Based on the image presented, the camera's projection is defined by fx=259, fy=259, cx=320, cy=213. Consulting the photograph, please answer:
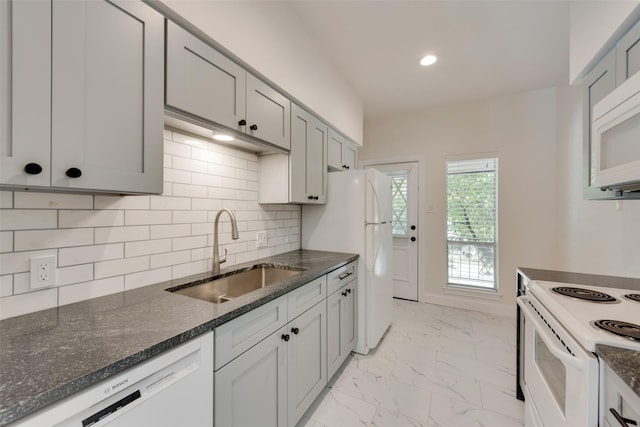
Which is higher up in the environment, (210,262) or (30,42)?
(30,42)

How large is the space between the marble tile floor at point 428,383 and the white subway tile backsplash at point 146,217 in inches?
57.6

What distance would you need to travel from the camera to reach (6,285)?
90 cm

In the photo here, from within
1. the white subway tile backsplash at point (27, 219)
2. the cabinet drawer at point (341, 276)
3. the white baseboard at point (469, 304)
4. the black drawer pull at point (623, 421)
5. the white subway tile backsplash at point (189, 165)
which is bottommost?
the white baseboard at point (469, 304)

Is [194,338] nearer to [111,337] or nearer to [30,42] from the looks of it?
→ [111,337]

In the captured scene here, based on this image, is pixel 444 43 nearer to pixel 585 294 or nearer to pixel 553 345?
pixel 585 294

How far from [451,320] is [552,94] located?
2857mm

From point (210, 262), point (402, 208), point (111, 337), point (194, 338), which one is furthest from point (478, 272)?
point (111, 337)

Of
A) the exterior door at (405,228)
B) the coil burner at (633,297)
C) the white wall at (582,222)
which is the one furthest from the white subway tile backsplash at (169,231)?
the exterior door at (405,228)

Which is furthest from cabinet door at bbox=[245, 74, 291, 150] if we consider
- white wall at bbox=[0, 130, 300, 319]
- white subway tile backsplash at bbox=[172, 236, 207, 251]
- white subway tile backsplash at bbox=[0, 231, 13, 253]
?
white subway tile backsplash at bbox=[0, 231, 13, 253]

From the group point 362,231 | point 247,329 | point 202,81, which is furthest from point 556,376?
point 202,81

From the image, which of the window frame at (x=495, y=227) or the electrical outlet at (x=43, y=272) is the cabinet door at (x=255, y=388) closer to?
the electrical outlet at (x=43, y=272)

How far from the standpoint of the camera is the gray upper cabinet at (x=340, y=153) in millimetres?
2535

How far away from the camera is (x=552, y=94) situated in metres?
2.97

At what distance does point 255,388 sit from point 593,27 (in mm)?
2537
